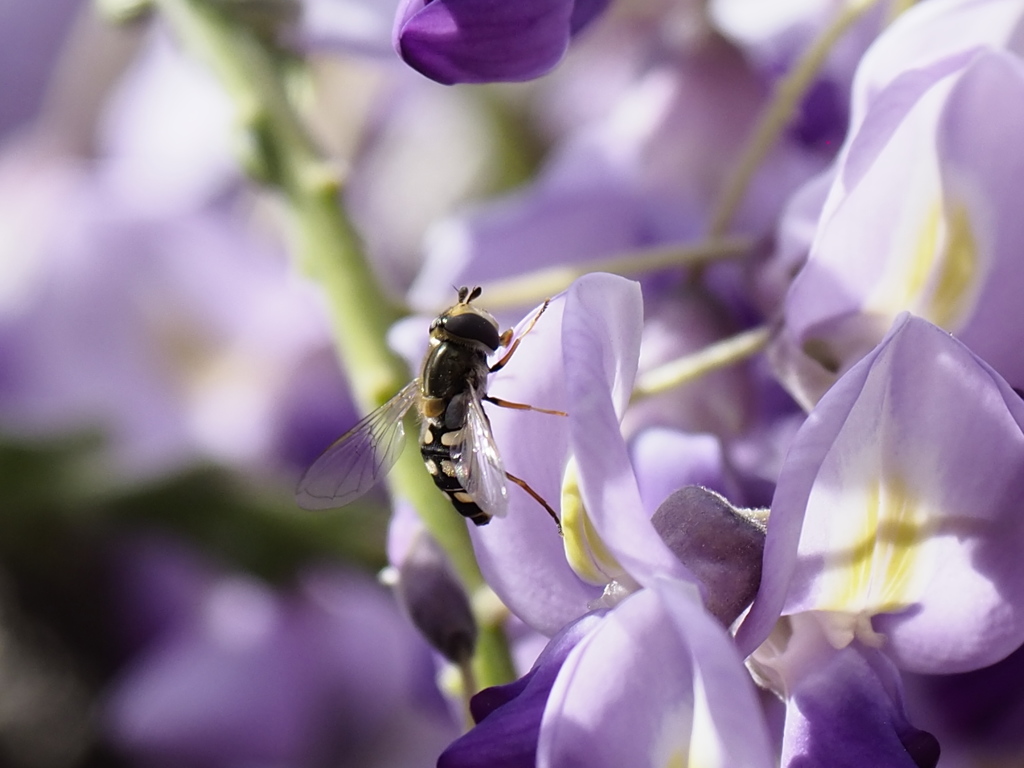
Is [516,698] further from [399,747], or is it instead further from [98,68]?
[98,68]

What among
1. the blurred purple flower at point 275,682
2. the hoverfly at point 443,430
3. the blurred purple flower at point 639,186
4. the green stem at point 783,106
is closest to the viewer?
the hoverfly at point 443,430

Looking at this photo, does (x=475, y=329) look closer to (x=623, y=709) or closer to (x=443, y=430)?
(x=443, y=430)

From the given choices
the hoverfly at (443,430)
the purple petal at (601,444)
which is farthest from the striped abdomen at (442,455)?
the purple petal at (601,444)

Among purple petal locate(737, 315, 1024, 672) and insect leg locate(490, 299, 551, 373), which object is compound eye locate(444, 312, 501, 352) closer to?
insect leg locate(490, 299, 551, 373)

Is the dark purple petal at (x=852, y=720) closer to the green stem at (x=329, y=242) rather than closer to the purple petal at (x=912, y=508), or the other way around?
the purple petal at (x=912, y=508)

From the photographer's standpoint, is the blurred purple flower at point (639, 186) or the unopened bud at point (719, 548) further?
the blurred purple flower at point (639, 186)

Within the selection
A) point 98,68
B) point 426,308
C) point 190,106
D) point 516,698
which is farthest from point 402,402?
point 98,68

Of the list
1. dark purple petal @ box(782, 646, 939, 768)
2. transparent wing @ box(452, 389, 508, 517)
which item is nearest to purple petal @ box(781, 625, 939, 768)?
dark purple petal @ box(782, 646, 939, 768)
